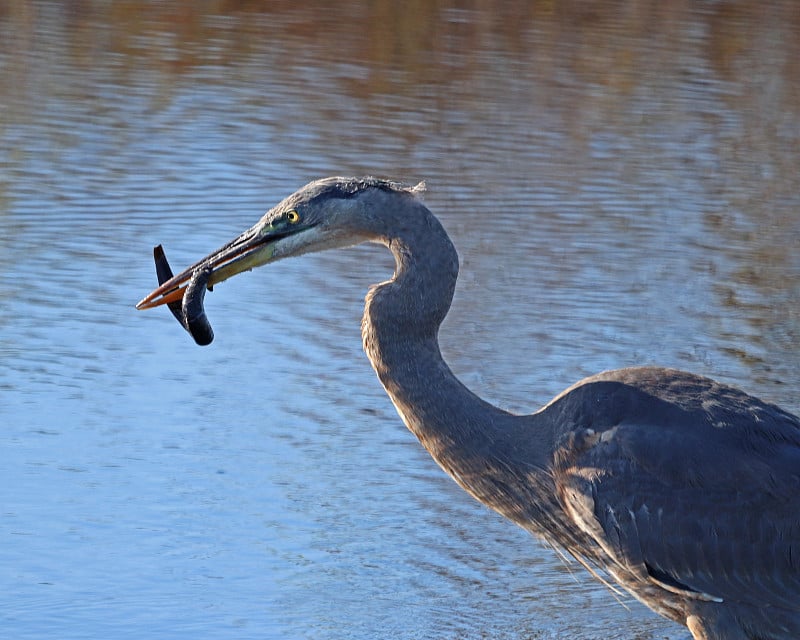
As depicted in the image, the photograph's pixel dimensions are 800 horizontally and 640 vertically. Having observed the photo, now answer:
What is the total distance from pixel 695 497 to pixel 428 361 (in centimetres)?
86

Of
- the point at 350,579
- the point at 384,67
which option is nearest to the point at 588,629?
the point at 350,579

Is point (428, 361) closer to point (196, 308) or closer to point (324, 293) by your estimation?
point (196, 308)

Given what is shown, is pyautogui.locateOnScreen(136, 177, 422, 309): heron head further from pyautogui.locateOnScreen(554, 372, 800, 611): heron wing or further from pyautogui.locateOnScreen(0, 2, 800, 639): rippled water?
pyautogui.locateOnScreen(0, 2, 800, 639): rippled water

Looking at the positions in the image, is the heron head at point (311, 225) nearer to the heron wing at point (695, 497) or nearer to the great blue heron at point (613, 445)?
the great blue heron at point (613, 445)

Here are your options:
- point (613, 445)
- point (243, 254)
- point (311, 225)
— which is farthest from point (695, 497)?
point (243, 254)

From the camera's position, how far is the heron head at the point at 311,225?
4574mm

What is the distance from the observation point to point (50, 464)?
6250 mm

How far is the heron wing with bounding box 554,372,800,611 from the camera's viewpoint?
4559 millimetres

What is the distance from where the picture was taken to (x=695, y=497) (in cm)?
463

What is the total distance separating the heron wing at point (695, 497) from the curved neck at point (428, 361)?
0.73ft

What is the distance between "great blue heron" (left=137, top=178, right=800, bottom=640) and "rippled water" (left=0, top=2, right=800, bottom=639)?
0.82 metres

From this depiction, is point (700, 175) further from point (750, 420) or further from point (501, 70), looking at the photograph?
point (750, 420)

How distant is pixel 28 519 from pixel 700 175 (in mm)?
6696

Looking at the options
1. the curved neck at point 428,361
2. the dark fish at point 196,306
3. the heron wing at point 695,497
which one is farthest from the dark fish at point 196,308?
the heron wing at point 695,497
